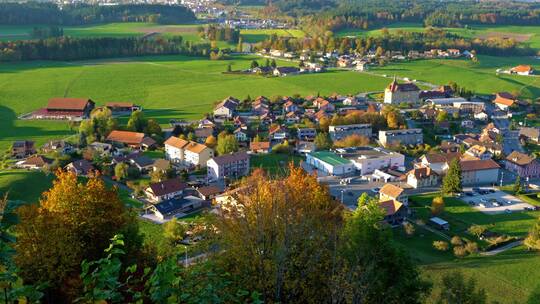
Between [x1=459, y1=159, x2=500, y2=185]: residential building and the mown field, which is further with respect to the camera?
the mown field

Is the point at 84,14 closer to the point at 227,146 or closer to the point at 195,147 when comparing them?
the point at 195,147


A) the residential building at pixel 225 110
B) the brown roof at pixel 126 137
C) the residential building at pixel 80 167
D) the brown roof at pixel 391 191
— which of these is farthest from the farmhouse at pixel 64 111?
the brown roof at pixel 391 191

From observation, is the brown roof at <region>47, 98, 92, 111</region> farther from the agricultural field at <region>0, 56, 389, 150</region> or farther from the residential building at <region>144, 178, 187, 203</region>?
the residential building at <region>144, 178, 187, 203</region>

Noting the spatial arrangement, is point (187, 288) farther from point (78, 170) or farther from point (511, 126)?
point (511, 126)

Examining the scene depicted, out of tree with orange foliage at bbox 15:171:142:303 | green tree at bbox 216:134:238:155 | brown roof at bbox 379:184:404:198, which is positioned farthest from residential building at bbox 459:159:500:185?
tree with orange foliage at bbox 15:171:142:303

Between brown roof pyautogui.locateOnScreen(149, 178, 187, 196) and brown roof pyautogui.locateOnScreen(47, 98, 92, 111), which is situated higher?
brown roof pyautogui.locateOnScreen(47, 98, 92, 111)

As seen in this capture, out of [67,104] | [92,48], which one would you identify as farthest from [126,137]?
[92,48]
